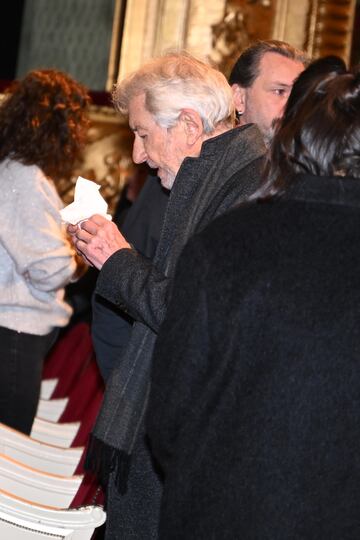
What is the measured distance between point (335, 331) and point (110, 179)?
4001 mm

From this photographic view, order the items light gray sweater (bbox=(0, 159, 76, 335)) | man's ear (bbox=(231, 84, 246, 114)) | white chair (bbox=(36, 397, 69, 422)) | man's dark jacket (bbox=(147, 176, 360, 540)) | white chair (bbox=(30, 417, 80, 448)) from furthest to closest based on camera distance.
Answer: white chair (bbox=(36, 397, 69, 422)) < white chair (bbox=(30, 417, 80, 448)) < light gray sweater (bbox=(0, 159, 76, 335)) < man's ear (bbox=(231, 84, 246, 114)) < man's dark jacket (bbox=(147, 176, 360, 540))

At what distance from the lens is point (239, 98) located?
121 inches

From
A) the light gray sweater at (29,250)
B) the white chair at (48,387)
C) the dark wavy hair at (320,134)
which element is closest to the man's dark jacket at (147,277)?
the dark wavy hair at (320,134)

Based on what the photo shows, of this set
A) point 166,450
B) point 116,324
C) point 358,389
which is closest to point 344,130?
point 358,389

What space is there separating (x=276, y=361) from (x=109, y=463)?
771 millimetres

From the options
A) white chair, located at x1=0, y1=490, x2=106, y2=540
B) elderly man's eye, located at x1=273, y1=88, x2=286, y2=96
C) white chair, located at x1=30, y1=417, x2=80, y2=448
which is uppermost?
elderly man's eye, located at x1=273, y1=88, x2=286, y2=96

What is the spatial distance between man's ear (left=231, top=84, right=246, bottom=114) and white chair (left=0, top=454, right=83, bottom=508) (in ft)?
3.56

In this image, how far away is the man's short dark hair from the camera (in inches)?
121

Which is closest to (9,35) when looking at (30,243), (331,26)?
(331,26)

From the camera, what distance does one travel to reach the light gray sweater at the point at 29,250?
11.0 feet

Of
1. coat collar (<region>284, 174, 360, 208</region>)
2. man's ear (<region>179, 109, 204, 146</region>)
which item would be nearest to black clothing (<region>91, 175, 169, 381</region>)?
man's ear (<region>179, 109, 204, 146</region>)

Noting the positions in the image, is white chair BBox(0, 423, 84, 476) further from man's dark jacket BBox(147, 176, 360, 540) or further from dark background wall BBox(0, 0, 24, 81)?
dark background wall BBox(0, 0, 24, 81)

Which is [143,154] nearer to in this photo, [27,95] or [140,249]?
[140,249]

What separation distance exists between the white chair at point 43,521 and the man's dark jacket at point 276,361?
624 millimetres
